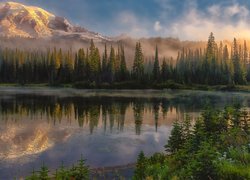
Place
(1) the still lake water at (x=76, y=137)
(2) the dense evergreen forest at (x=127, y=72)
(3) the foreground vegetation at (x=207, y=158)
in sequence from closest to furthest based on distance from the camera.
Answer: (3) the foreground vegetation at (x=207, y=158) < (1) the still lake water at (x=76, y=137) < (2) the dense evergreen forest at (x=127, y=72)

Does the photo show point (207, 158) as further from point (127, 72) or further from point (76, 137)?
point (127, 72)

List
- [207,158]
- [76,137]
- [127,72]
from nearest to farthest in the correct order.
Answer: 1. [207,158]
2. [76,137]
3. [127,72]

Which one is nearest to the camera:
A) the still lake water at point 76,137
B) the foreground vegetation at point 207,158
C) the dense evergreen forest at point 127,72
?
the foreground vegetation at point 207,158

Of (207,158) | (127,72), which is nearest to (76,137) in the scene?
(207,158)

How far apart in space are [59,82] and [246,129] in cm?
12818

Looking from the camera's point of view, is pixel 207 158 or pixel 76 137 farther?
pixel 76 137

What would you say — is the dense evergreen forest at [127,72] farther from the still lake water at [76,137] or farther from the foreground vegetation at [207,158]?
the foreground vegetation at [207,158]

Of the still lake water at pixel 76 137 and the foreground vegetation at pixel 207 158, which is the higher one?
the foreground vegetation at pixel 207 158

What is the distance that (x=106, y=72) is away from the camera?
136 metres

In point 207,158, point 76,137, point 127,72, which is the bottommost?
point 76,137

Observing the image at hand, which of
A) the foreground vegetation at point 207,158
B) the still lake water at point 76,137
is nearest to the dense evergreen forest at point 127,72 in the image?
the still lake water at point 76,137

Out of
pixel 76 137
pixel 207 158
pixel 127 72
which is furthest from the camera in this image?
pixel 127 72

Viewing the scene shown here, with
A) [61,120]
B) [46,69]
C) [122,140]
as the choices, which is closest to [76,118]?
[61,120]

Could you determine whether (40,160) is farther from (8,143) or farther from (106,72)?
(106,72)
